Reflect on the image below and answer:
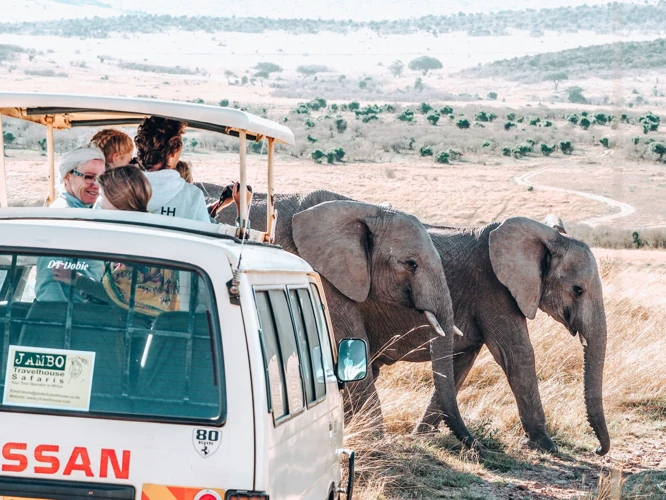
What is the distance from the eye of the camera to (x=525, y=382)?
1062cm

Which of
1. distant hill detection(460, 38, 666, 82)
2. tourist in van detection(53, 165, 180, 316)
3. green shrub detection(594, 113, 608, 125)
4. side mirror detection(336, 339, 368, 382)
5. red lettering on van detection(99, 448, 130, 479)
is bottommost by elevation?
green shrub detection(594, 113, 608, 125)

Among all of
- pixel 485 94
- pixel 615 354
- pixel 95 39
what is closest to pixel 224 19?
pixel 95 39

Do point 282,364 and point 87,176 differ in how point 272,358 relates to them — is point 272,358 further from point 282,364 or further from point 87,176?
point 87,176

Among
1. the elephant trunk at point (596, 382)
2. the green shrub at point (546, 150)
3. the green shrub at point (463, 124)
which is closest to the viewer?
the elephant trunk at point (596, 382)

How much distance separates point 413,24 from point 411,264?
163 meters

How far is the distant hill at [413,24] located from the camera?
434 ft

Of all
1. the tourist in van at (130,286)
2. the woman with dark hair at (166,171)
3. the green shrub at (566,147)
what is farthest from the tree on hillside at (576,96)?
the tourist in van at (130,286)

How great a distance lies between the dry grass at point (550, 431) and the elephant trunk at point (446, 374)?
0.17 m

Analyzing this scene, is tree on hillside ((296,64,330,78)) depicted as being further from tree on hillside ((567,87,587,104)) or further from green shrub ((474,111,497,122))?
green shrub ((474,111,497,122))

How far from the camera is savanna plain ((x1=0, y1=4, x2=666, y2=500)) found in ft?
31.5

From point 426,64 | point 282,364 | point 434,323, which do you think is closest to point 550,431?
point 434,323

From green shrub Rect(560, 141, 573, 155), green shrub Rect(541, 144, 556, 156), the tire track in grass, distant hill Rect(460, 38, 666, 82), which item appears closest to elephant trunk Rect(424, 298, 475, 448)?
the tire track in grass

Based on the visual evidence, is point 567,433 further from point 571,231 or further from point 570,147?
point 570,147

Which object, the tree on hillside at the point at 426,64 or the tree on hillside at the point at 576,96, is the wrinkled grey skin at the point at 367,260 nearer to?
the tree on hillside at the point at 576,96
